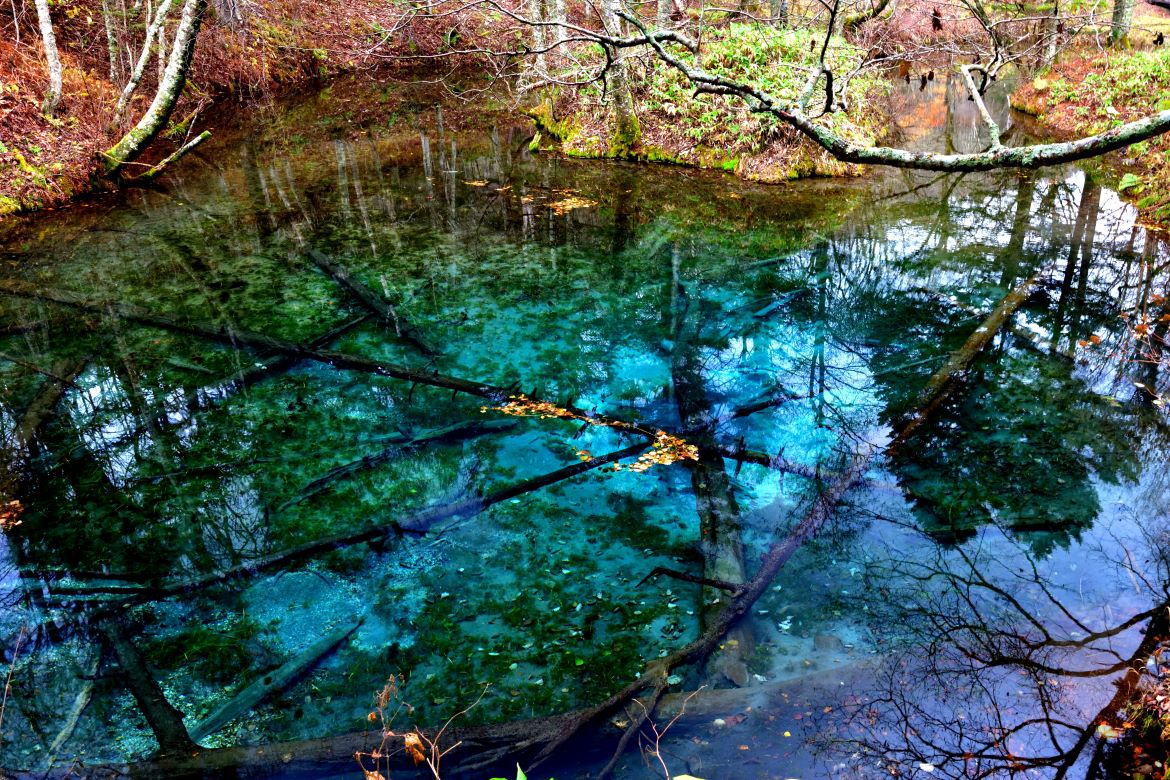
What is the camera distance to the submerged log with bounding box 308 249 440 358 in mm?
8201

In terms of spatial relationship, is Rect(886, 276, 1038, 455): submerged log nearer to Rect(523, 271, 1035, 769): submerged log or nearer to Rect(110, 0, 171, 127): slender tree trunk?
Rect(523, 271, 1035, 769): submerged log

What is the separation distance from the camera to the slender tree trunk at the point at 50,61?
12297 mm

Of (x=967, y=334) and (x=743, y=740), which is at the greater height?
(x=967, y=334)

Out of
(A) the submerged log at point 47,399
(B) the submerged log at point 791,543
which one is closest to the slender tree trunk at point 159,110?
(A) the submerged log at point 47,399

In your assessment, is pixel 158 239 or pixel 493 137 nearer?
pixel 158 239

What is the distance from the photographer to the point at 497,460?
20.6ft

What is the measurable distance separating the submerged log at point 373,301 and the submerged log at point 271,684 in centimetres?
392

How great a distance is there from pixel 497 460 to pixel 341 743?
291 centimetres

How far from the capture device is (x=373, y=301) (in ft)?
29.9

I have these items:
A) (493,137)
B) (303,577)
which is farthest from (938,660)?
(493,137)

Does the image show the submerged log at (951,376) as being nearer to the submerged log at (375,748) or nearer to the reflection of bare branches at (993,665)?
the reflection of bare branches at (993,665)

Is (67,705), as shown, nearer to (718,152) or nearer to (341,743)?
(341,743)

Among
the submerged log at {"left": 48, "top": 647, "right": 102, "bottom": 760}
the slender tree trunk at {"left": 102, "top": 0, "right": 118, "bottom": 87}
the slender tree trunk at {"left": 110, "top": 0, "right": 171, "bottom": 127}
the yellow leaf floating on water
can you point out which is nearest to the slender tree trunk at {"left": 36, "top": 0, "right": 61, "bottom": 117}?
the slender tree trunk at {"left": 110, "top": 0, "right": 171, "bottom": 127}

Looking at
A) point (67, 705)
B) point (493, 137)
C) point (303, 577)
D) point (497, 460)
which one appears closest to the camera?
point (67, 705)
